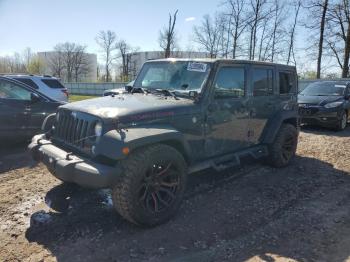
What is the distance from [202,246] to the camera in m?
3.79

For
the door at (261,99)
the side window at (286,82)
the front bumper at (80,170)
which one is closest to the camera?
the front bumper at (80,170)

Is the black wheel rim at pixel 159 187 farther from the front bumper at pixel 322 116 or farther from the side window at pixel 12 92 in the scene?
the front bumper at pixel 322 116

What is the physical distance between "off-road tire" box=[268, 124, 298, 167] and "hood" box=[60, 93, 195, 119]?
2469 millimetres

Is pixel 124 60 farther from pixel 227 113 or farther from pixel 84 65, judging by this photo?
pixel 227 113

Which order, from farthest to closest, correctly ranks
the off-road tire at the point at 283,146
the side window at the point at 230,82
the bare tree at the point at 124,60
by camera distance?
the bare tree at the point at 124,60 → the off-road tire at the point at 283,146 → the side window at the point at 230,82

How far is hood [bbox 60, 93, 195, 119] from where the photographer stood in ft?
13.6

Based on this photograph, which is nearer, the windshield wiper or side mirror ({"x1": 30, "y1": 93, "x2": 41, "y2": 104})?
the windshield wiper

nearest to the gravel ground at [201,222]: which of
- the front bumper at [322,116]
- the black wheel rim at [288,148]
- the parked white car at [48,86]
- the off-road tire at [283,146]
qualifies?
the off-road tire at [283,146]

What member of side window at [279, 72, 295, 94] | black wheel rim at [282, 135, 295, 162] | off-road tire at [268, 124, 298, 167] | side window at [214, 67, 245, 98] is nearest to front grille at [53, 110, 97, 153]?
side window at [214, 67, 245, 98]

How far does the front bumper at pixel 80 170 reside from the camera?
144 inches

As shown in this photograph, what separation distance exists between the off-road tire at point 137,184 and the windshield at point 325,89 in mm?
9552

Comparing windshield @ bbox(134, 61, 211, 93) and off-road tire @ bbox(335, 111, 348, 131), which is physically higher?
windshield @ bbox(134, 61, 211, 93)

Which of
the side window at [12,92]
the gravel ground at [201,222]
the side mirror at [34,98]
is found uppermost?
the side window at [12,92]

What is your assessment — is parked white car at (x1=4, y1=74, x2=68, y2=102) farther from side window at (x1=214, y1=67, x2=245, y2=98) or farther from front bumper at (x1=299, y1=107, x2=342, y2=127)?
side window at (x1=214, y1=67, x2=245, y2=98)
